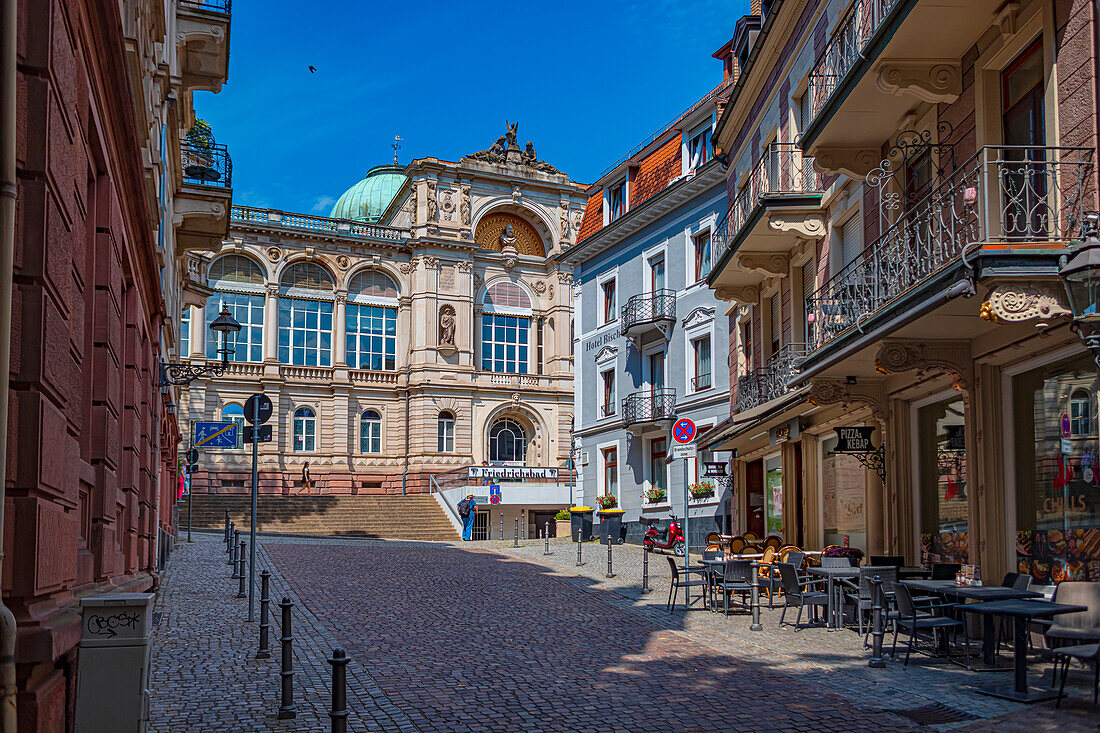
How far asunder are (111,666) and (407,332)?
5007cm

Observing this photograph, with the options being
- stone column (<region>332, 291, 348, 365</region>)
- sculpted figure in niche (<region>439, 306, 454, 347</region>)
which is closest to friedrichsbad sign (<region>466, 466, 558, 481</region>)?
sculpted figure in niche (<region>439, 306, 454, 347</region>)

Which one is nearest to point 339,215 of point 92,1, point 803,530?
point 803,530

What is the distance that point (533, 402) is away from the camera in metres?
56.9

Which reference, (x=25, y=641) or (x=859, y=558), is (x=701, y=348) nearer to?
(x=859, y=558)

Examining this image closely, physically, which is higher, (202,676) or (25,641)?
(25,641)

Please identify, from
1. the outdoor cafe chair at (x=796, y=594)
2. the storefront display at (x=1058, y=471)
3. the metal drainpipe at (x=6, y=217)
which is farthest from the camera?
the outdoor cafe chair at (x=796, y=594)

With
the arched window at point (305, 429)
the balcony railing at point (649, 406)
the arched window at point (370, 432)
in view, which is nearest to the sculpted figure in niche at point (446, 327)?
the arched window at point (370, 432)

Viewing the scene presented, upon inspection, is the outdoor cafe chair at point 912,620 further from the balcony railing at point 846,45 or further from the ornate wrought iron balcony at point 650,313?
the ornate wrought iron balcony at point 650,313

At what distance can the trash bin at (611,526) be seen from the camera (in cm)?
3319

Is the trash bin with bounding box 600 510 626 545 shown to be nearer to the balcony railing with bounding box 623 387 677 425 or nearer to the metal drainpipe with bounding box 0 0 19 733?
the balcony railing with bounding box 623 387 677 425

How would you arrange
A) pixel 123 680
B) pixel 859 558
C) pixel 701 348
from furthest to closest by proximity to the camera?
pixel 701 348 < pixel 859 558 < pixel 123 680

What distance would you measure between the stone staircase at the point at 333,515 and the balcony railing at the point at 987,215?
30.2 meters

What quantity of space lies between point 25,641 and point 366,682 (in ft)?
17.7

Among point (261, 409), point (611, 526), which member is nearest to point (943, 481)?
point (261, 409)
